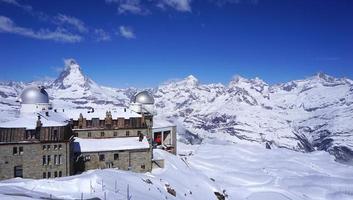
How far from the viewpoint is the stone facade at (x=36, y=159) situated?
5725 cm

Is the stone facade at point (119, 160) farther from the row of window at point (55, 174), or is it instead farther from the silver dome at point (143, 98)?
the silver dome at point (143, 98)

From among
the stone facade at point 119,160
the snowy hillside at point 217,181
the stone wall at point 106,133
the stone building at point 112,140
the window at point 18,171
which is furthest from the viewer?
the stone wall at point 106,133

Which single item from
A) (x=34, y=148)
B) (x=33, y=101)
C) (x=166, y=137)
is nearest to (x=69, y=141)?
(x=34, y=148)

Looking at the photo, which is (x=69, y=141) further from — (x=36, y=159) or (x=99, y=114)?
(x=99, y=114)

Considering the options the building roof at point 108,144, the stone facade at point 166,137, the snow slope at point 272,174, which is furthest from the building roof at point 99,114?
the snow slope at point 272,174

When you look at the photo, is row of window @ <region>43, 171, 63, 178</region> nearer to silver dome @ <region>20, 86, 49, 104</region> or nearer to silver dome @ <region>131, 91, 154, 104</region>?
silver dome @ <region>20, 86, 49, 104</region>

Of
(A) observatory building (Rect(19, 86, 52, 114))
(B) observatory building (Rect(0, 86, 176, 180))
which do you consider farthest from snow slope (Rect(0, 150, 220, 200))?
(A) observatory building (Rect(19, 86, 52, 114))

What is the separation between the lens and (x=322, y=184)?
95750 millimetres

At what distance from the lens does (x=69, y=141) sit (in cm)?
6116

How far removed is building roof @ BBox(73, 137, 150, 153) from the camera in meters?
67.8

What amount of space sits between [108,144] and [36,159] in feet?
46.2

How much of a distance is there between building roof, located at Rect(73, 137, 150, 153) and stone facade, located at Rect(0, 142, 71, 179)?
638 centimetres

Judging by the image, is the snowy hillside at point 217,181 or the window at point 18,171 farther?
the window at point 18,171

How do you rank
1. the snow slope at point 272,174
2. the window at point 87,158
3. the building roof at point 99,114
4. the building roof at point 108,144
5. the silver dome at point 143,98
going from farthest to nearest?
the silver dome at point 143,98 → the snow slope at point 272,174 → the building roof at point 99,114 → the building roof at point 108,144 → the window at point 87,158
